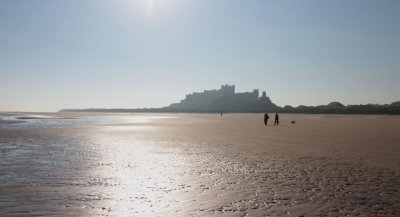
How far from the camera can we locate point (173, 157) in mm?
11312

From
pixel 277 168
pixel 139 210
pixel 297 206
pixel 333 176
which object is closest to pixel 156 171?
pixel 139 210

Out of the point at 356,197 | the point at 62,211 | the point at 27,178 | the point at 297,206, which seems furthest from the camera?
the point at 27,178

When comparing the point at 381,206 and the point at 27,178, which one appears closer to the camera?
the point at 381,206

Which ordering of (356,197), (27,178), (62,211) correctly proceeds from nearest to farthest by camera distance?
(62,211), (356,197), (27,178)

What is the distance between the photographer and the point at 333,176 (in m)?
8.04

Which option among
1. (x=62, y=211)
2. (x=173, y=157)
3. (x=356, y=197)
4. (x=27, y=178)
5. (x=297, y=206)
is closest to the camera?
(x=62, y=211)

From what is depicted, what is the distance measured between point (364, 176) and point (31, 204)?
878 cm

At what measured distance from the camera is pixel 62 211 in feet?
17.2

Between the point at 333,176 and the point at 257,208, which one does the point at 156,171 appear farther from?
the point at 333,176

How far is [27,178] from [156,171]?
12.0ft

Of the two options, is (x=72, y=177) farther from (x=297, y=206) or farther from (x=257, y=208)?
(x=297, y=206)

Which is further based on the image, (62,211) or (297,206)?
(297,206)

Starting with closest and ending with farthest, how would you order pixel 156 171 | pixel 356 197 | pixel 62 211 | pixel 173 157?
pixel 62 211
pixel 356 197
pixel 156 171
pixel 173 157

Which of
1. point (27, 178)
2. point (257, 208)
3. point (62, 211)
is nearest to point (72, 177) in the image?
point (27, 178)
